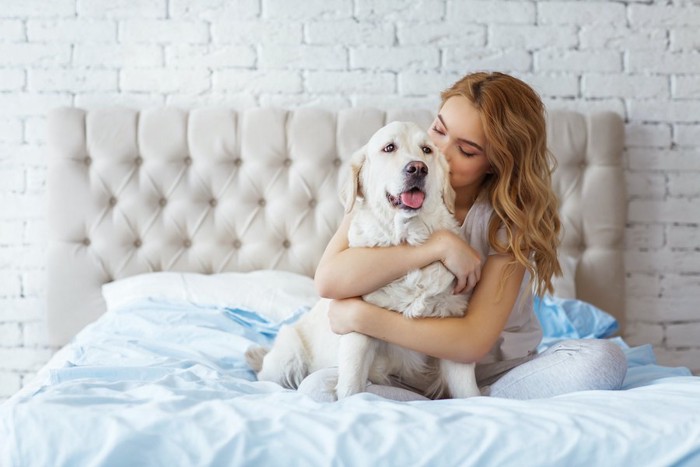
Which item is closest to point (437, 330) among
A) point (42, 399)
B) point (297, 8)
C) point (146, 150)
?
point (42, 399)

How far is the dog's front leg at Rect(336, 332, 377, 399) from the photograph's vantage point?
138 centimetres

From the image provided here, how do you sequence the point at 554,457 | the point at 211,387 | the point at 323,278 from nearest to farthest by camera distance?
1. the point at 554,457
2. the point at 211,387
3. the point at 323,278

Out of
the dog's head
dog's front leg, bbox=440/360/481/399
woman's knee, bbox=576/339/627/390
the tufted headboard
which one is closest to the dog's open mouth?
the dog's head

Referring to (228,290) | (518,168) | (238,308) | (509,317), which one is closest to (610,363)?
(509,317)

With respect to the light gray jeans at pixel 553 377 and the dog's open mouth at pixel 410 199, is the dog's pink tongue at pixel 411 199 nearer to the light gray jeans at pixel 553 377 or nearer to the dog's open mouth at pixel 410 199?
the dog's open mouth at pixel 410 199

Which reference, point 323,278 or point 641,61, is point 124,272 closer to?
point 323,278

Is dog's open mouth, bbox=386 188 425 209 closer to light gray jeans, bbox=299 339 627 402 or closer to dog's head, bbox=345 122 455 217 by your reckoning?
dog's head, bbox=345 122 455 217

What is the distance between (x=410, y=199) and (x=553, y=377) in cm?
48

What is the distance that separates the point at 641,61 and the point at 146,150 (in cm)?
207

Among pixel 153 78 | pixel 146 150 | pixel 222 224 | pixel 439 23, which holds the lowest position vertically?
pixel 222 224

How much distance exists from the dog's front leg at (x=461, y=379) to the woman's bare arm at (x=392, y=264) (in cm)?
16

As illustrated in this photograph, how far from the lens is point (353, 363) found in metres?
1.39

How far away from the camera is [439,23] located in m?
2.84

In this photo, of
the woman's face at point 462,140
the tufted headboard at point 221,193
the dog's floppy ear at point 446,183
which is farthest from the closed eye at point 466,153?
the tufted headboard at point 221,193
